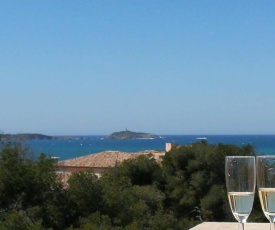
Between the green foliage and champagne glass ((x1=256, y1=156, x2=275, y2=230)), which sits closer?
champagne glass ((x1=256, y1=156, x2=275, y2=230))

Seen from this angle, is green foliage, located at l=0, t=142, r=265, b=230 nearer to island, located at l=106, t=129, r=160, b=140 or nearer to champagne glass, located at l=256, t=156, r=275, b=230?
champagne glass, located at l=256, t=156, r=275, b=230

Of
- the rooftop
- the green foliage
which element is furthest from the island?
the green foliage

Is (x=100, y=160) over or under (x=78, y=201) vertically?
over

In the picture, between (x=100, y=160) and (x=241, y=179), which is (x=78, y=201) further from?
(x=100, y=160)

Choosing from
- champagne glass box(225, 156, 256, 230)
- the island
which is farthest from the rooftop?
the island

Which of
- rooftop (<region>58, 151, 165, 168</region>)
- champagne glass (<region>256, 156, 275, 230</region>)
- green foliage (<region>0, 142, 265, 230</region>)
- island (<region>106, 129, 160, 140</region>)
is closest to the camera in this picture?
champagne glass (<region>256, 156, 275, 230</region>)

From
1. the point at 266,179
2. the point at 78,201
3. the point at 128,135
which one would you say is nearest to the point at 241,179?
the point at 266,179

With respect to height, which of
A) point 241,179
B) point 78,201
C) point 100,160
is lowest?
point 78,201

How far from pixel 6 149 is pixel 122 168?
5.97 meters

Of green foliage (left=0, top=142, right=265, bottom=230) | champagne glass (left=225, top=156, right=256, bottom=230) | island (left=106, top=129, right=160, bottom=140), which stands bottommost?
green foliage (left=0, top=142, right=265, bottom=230)

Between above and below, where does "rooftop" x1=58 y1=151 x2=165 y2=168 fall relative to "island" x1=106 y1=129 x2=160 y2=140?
below

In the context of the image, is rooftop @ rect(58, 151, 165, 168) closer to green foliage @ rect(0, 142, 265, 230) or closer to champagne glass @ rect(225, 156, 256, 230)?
green foliage @ rect(0, 142, 265, 230)

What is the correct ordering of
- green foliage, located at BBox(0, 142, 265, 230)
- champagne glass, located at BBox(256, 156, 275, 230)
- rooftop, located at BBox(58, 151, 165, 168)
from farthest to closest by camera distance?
rooftop, located at BBox(58, 151, 165, 168), green foliage, located at BBox(0, 142, 265, 230), champagne glass, located at BBox(256, 156, 275, 230)

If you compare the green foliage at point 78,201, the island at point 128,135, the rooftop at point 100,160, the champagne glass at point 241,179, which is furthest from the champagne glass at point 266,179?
the island at point 128,135
